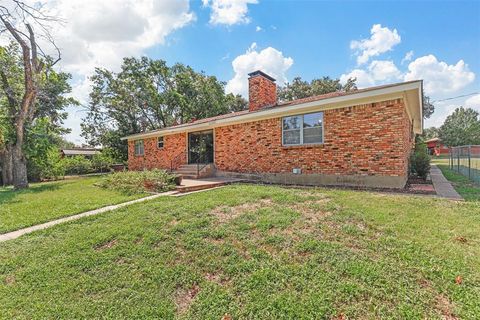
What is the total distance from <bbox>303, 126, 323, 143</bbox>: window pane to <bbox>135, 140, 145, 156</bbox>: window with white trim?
494 inches

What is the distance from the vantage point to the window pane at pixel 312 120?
8.81 m

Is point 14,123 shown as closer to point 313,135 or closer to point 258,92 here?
point 258,92

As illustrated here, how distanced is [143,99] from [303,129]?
807 inches

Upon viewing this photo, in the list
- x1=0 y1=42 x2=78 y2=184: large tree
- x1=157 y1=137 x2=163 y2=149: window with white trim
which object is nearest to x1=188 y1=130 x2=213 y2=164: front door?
x1=157 y1=137 x2=163 y2=149: window with white trim

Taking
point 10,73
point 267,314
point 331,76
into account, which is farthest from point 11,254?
point 331,76

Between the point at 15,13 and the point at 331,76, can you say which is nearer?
the point at 15,13

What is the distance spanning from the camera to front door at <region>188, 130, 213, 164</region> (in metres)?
13.8

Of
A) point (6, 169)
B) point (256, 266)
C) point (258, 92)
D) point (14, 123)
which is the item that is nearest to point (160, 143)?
point (14, 123)

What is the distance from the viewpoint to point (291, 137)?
9.54m

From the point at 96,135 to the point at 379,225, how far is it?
1111 inches

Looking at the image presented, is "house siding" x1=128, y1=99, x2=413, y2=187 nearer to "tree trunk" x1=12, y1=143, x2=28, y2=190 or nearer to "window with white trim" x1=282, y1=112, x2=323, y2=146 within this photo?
"window with white trim" x1=282, y1=112, x2=323, y2=146

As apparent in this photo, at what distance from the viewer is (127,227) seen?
15.1 feet

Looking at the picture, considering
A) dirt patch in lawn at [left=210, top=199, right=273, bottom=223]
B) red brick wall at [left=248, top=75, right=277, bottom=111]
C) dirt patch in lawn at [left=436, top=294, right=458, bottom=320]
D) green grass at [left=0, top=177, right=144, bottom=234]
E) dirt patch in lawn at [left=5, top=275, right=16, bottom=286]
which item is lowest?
dirt patch in lawn at [left=5, top=275, right=16, bottom=286]

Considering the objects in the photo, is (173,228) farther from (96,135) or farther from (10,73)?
(96,135)
